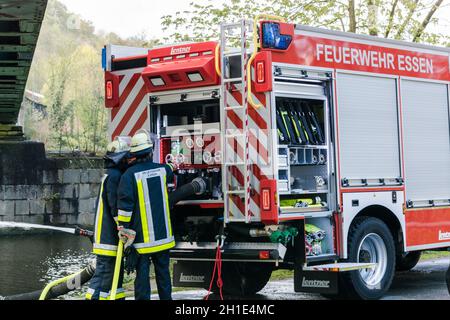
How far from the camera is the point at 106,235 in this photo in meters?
7.87

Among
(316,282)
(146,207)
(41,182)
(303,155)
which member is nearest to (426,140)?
(303,155)

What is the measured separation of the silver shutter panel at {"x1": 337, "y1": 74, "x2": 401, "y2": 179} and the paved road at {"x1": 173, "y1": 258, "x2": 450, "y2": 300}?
146 centimetres

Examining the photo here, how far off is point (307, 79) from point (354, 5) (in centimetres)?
891

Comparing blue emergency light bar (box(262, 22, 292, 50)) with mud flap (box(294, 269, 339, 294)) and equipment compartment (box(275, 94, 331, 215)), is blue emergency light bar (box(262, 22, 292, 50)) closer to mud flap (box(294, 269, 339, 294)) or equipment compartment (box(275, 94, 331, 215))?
equipment compartment (box(275, 94, 331, 215))

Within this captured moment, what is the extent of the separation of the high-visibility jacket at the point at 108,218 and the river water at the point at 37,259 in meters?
6.02

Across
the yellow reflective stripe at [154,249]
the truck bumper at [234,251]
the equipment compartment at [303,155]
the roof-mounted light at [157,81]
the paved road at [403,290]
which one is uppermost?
the roof-mounted light at [157,81]

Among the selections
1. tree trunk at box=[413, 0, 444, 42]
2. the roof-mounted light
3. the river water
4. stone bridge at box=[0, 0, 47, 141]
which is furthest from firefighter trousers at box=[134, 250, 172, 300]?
tree trunk at box=[413, 0, 444, 42]

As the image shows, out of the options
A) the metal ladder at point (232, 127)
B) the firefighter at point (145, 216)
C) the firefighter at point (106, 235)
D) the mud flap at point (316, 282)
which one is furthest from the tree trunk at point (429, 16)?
the firefighter at point (106, 235)

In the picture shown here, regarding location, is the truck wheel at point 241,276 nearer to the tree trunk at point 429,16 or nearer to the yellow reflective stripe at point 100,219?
the yellow reflective stripe at point 100,219

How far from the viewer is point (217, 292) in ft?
32.9

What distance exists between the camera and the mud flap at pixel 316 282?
8670mm

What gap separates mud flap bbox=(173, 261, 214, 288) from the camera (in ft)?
31.4
